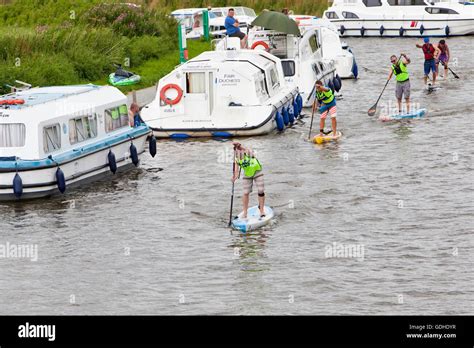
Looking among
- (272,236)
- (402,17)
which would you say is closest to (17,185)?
(272,236)

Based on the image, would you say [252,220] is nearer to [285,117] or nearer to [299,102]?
[285,117]

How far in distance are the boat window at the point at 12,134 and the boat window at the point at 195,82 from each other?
9349 mm

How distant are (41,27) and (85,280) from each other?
88.7 ft

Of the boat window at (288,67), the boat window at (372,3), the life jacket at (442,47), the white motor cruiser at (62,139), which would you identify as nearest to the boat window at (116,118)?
the white motor cruiser at (62,139)

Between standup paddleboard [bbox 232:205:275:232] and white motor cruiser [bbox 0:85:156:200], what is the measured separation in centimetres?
506

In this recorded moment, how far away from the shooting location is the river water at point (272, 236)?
2059 centimetres

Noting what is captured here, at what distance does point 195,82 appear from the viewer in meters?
36.8

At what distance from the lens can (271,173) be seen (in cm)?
3108

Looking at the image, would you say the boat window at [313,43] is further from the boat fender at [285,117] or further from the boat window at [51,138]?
the boat window at [51,138]

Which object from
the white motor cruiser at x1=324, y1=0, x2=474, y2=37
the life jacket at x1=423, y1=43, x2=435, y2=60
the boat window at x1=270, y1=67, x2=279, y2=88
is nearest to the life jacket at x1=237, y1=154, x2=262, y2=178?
the boat window at x1=270, y1=67, x2=279, y2=88
